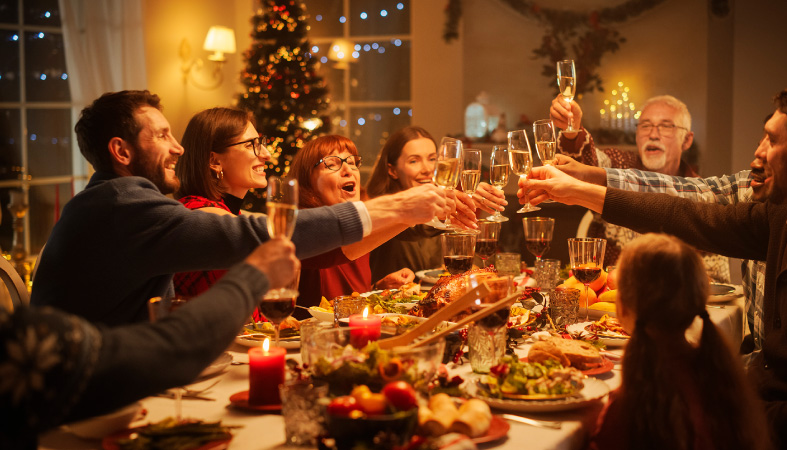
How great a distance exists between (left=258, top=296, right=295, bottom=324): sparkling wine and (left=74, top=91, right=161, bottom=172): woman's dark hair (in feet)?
2.48

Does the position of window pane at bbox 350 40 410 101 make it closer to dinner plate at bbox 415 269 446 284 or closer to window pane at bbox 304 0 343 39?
window pane at bbox 304 0 343 39

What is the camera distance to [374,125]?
6938 millimetres

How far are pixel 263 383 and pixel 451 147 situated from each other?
1038 mm

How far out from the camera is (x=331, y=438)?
116 centimetres

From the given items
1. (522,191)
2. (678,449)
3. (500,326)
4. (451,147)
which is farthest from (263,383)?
(522,191)

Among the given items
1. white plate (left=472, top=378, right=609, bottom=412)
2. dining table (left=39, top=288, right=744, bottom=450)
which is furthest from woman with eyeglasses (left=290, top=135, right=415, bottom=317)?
white plate (left=472, top=378, right=609, bottom=412)

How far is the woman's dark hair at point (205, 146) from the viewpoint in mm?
2686

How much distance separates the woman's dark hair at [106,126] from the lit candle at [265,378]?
2.78 ft

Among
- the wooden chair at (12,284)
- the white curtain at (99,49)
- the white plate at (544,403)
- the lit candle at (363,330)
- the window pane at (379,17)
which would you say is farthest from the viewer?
the window pane at (379,17)

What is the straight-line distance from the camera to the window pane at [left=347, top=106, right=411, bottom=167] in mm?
6871

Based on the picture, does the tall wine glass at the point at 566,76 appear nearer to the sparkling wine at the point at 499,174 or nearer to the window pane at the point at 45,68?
the sparkling wine at the point at 499,174

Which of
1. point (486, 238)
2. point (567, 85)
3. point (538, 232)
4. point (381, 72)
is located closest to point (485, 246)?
point (486, 238)

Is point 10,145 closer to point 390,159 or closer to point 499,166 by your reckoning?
point 390,159

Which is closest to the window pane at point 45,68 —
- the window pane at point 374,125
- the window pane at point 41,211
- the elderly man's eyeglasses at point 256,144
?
the window pane at point 41,211
